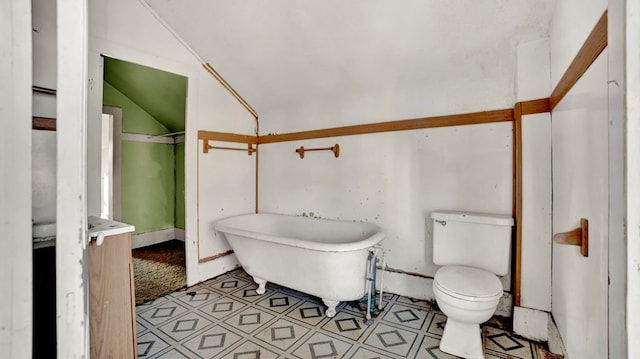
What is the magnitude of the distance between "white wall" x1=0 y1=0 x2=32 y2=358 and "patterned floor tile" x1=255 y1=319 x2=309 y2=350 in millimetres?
1340

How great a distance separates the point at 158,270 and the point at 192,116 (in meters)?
1.69

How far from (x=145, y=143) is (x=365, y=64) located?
10.2 feet

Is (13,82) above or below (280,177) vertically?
above

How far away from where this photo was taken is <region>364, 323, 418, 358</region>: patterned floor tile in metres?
1.64

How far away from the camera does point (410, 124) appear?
89.7 inches

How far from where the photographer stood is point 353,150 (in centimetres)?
258

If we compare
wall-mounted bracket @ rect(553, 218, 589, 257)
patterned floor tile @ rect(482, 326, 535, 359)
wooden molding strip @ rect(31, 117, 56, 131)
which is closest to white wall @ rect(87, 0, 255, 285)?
wooden molding strip @ rect(31, 117, 56, 131)

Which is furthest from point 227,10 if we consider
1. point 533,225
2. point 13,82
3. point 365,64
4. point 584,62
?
point 533,225

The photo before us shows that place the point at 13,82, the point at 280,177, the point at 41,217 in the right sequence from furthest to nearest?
the point at 280,177
the point at 41,217
the point at 13,82

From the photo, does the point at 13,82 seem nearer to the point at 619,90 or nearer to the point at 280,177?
the point at 619,90

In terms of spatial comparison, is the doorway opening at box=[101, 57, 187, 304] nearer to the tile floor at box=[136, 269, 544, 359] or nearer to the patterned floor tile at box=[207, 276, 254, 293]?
the patterned floor tile at box=[207, 276, 254, 293]

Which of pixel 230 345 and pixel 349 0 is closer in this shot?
pixel 230 345

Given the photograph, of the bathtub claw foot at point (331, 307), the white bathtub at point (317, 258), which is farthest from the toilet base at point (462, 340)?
the bathtub claw foot at point (331, 307)
